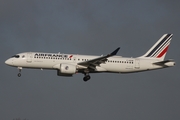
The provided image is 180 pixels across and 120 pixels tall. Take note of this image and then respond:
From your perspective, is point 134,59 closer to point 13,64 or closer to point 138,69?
point 138,69

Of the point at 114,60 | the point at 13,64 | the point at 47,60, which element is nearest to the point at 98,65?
the point at 114,60

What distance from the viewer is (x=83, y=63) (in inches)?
2891

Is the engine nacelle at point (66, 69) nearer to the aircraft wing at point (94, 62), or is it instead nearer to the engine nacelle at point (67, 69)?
the engine nacelle at point (67, 69)

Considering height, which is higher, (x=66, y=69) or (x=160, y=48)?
(x=160, y=48)

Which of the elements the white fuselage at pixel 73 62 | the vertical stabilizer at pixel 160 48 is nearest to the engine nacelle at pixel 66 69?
the white fuselage at pixel 73 62

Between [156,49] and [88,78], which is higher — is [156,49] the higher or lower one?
the higher one

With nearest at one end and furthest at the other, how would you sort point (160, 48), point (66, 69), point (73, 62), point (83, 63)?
point (66, 69) < point (83, 63) < point (73, 62) < point (160, 48)

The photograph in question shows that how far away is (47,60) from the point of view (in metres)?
73.0

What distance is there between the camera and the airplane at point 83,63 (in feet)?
240

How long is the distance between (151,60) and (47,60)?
1783 cm

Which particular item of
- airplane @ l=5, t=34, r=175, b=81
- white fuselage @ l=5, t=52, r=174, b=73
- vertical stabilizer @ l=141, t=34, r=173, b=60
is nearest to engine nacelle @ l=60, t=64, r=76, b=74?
airplane @ l=5, t=34, r=175, b=81

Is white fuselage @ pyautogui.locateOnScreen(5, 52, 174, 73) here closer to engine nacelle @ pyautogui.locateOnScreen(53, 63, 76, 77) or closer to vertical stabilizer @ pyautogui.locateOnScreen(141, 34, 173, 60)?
engine nacelle @ pyautogui.locateOnScreen(53, 63, 76, 77)

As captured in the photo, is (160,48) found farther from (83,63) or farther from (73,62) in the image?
(73,62)

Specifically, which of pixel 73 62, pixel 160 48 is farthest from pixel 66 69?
pixel 160 48
